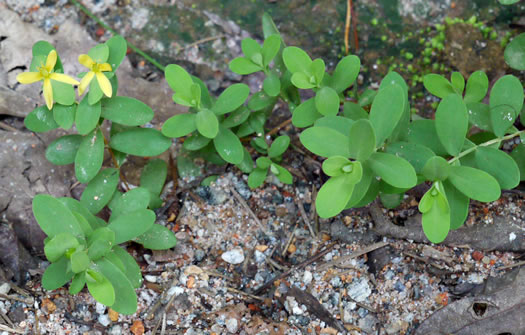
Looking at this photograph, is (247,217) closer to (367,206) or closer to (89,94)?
(367,206)

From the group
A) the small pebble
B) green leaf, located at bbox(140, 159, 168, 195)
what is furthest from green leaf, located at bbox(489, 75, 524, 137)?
green leaf, located at bbox(140, 159, 168, 195)

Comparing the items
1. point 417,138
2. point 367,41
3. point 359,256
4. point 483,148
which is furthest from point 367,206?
point 367,41

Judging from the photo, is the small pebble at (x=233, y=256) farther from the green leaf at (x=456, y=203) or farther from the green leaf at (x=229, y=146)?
the green leaf at (x=456, y=203)

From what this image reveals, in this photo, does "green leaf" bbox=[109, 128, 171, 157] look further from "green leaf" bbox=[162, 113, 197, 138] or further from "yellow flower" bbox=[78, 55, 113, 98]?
"yellow flower" bbox=[78, 55, 113, 98]

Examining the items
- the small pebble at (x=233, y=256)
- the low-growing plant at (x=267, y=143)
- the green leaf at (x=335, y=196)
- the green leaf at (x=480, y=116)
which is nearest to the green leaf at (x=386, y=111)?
the low-growing plant at (x=267, y=143)

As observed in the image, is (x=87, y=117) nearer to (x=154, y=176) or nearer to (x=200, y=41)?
(x=154, y=176)

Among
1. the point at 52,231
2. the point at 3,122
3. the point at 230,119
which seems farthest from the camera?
the point at 3,122

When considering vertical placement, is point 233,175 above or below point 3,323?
above

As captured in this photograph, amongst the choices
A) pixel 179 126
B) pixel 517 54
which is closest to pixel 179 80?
pixel 179 126
